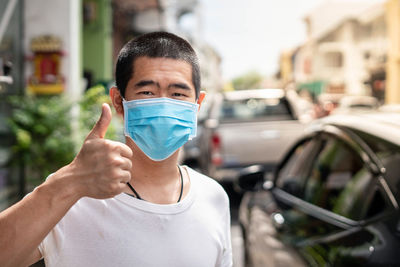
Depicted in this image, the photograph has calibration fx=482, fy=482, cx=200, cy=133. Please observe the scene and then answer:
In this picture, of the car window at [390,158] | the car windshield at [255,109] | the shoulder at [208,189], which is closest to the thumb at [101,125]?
the shoulder at [208,189]

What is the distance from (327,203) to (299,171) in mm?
770

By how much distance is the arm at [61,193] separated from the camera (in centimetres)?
120

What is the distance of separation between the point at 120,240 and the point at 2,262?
38cm

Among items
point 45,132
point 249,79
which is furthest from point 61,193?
point 249,79

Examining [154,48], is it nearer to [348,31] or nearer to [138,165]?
[138,165]

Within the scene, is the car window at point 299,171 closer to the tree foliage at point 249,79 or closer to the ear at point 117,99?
the ear at point 117,99

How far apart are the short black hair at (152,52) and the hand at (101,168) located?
446 millimetres

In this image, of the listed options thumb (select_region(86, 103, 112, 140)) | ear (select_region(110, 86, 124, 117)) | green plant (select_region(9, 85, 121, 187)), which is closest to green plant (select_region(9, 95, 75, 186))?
green plant (select_region(9, 85, 121, 187))

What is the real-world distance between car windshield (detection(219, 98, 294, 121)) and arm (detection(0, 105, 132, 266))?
805 centimetres

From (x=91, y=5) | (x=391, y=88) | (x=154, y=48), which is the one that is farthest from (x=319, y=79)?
(x=154, y=48)

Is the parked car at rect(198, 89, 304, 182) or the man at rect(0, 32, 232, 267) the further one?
the parked car at rect(198, 89, 304, 182)

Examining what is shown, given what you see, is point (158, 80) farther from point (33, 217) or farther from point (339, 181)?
point (339, 181)

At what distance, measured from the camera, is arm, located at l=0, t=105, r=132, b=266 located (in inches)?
47.4

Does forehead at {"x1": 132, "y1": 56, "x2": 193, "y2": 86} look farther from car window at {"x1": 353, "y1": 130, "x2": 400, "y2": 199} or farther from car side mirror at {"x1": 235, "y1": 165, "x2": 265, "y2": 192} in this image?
car side mirror at {"x1": 235, "y1": 165, "x2": 265, "y2": 192}
